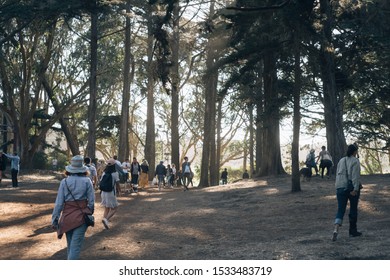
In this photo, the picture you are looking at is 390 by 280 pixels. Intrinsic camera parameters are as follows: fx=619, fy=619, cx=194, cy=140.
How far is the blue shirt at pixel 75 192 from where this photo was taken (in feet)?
27.8

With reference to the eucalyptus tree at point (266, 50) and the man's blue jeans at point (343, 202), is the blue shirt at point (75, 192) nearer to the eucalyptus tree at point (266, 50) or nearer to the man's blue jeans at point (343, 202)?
the man's blue jeans at point (343, 202)

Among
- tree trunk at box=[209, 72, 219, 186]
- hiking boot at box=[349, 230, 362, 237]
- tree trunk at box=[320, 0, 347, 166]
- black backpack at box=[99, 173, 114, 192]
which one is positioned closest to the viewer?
hiking boot at box=[349, 230, 362, 237]

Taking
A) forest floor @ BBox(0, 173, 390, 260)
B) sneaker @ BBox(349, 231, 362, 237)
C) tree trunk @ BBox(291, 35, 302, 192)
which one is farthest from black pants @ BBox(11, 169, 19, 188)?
sneaker @ BBox(349, 231, 362, 237)

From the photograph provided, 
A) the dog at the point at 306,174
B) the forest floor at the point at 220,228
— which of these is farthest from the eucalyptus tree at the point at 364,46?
the forest floor at the point at 220,228

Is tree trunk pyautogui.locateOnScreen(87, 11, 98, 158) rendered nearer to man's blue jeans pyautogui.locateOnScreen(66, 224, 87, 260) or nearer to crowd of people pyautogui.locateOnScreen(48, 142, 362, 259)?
crowd of people pyautogui.locateOnScreen(48, 142, 362, 259)

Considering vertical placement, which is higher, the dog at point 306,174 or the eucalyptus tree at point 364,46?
the eucalyptus tree at point 364,46

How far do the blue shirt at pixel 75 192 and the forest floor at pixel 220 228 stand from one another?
2.97 meters

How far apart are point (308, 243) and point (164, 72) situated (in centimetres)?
1157

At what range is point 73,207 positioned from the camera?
8.47 metres

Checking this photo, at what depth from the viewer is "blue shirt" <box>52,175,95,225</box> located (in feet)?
27.8

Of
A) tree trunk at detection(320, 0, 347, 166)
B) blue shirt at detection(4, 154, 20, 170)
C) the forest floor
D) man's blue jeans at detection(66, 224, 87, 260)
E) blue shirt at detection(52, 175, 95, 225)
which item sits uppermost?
tree trunk at detection(320, 0, 347, 166)

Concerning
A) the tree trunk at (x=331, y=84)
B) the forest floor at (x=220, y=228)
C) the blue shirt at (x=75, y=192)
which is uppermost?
the tree trunk at (x=331, y=84)

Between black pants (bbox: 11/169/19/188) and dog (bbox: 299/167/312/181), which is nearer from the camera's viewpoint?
dog (bbox: 299/167/312/181)

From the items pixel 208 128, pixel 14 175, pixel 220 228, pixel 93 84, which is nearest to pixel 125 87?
pixel 93 84
